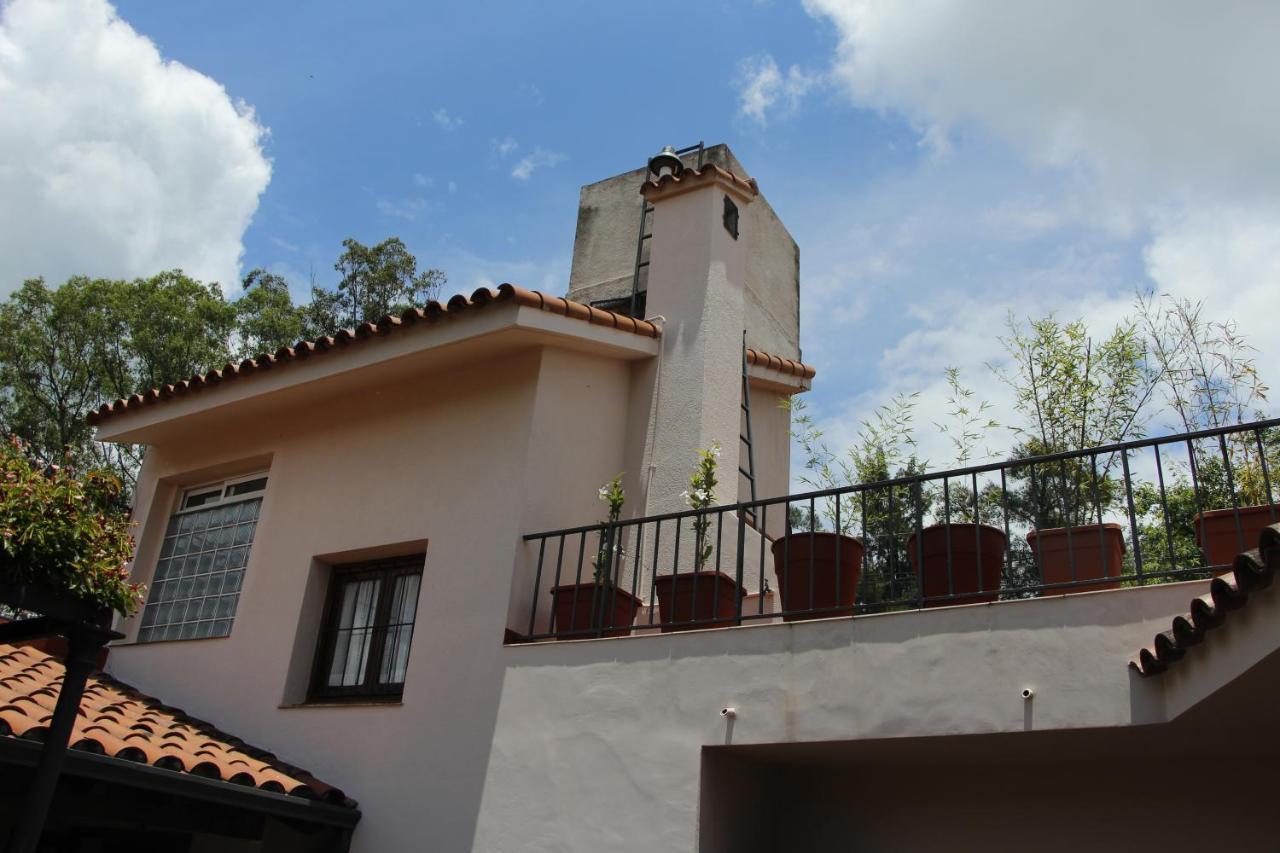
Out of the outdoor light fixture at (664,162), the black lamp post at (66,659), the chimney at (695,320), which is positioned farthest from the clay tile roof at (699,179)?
the black lamp post at (66,659)

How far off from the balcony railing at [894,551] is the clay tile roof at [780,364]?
179 centimetres

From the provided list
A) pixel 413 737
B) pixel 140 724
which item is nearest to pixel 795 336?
pixel 413 737

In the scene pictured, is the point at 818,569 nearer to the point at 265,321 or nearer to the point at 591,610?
the point at 591,610

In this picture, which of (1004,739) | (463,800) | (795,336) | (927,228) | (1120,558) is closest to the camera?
(1004,739)

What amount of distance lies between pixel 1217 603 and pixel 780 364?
605 cm

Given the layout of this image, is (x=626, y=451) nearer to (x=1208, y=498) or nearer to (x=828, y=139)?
(x=828, y=139)

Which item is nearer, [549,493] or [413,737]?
[413,737]

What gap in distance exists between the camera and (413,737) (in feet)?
23.6

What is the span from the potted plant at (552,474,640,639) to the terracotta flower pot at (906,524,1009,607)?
6.13 ft

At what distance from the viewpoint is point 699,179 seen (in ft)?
30.2

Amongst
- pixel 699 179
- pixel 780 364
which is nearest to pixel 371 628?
pixel 780 364

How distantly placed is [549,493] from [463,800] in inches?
86.3

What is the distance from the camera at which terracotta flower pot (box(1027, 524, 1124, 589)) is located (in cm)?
559

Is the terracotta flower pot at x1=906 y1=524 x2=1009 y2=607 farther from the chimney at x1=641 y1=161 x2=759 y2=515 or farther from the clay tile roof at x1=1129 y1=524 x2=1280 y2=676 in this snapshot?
the chimney at x1=641 y1=161 x2=759 y2=515
